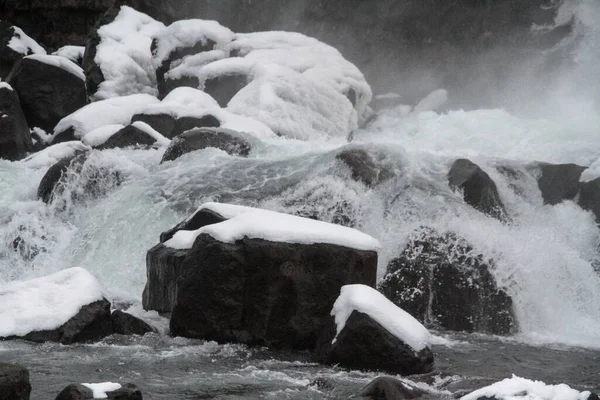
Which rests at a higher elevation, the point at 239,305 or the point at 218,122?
the point at 218,122

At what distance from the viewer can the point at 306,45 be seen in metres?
22.5

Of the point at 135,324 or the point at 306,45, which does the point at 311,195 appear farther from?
the point at 306,45

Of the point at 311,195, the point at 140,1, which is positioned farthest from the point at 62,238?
the point at 140,1

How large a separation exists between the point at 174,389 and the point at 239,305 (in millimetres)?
1632

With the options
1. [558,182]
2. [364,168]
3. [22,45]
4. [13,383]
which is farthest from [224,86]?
[13,383]

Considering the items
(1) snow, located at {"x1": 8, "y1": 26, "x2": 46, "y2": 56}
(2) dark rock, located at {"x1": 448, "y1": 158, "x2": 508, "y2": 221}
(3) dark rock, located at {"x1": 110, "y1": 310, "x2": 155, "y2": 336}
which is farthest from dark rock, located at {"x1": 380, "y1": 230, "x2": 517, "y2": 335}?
(1) snow, located at {"x1": 8, "y1": 26, "x2": 46, "y2": 56}

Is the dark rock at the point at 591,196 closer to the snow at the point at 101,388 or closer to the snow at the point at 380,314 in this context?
Result: the snow at the point at 380,314

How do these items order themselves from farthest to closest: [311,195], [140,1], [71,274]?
[140,1] → [311,195] → [71,274]

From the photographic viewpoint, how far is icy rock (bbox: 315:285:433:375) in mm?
6227

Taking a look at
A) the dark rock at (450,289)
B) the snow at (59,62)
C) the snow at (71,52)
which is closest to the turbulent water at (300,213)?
the dark rock at (450,289)

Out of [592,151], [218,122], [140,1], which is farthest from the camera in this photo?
[140,1]

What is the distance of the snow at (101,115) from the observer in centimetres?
1706

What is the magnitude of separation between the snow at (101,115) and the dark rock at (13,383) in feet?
40.9

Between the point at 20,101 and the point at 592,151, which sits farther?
the point at 20,101
